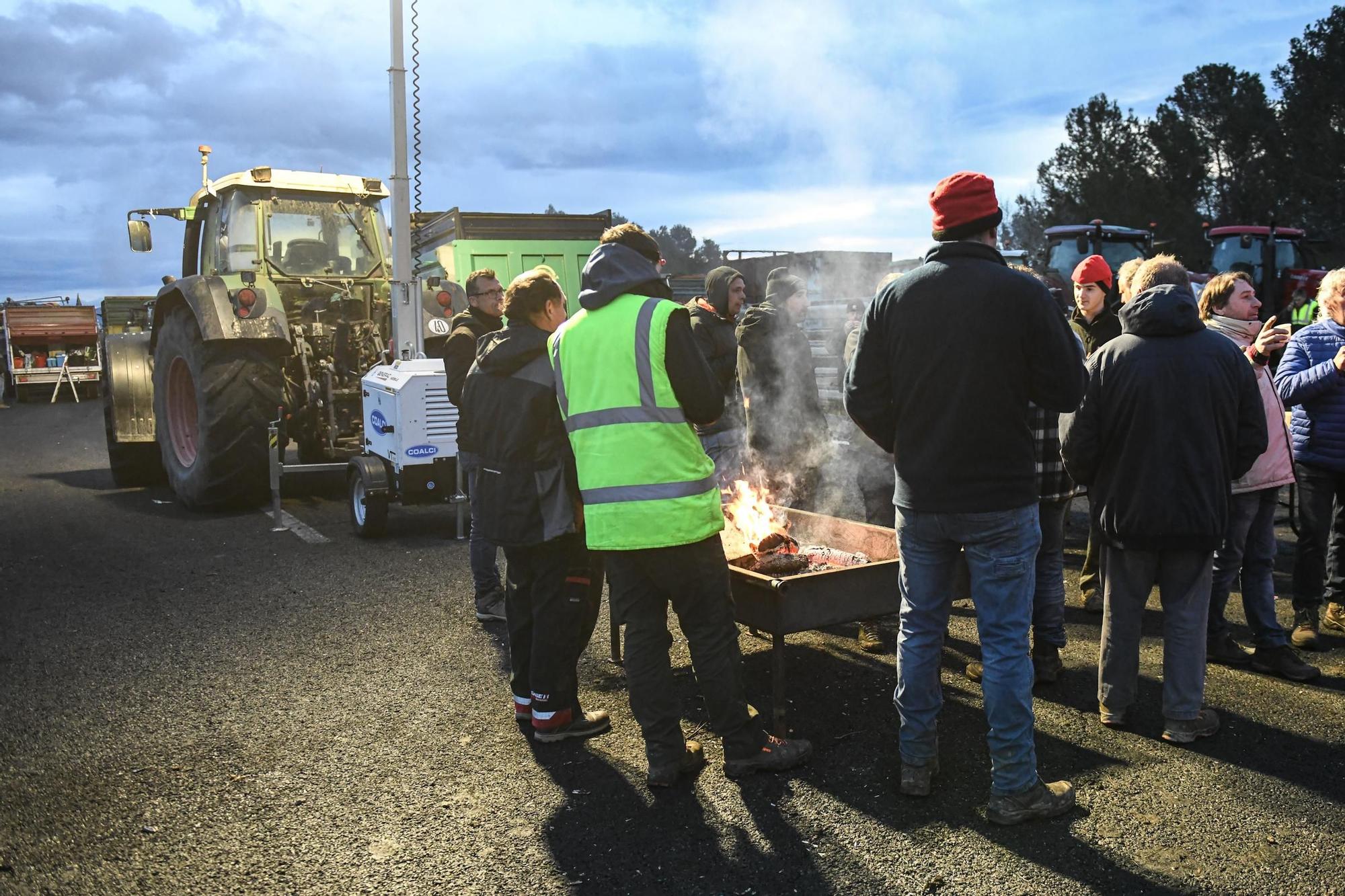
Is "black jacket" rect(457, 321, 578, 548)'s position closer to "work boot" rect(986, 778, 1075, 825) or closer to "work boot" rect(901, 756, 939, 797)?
"work boot" rect(901, 756, 939, 797)

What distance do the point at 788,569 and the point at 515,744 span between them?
1332 mm

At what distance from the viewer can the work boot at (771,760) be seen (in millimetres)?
3668

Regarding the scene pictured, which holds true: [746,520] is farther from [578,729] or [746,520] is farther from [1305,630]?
[1305,630]

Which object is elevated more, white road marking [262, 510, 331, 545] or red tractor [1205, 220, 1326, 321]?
red tractor [1205, 220, 1326, 321]

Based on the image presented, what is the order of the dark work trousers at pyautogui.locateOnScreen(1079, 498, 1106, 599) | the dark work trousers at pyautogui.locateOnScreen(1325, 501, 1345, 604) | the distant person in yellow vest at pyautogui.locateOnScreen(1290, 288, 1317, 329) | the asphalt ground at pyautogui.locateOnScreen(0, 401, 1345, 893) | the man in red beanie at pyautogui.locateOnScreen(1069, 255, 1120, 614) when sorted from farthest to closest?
the distant person in yellow vest at pyautogui.locateOnScreen(1290, 288, 1317, 329), the dark work trousers at pyautogui.locateOnScreen(1079, 498, 1106, 599), the man in red beanie at pyautogui.locateOnScreen(1069, 255, 1120, 614), the dark work trousers at pyautogui.locateOnScreen(1325, 501, 1345, 604), the asphalt ground at pyautogui.locateOnScreen(0, 401, 1345, 893)

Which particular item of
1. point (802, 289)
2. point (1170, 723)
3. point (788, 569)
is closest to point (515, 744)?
point (788, 569)

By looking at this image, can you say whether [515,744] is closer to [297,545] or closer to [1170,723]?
[1170,723]

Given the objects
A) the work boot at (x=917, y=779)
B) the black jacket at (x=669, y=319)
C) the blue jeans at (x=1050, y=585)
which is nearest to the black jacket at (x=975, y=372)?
the black jacket at (x=669, y=319)

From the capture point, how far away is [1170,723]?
153 inches

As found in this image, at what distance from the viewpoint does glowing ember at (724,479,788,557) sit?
5086mm

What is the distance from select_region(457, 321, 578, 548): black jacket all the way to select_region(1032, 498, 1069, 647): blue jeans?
2025 mm

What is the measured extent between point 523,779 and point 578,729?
17.1 inches

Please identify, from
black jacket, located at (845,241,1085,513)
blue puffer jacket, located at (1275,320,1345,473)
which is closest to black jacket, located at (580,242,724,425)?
black jacket, located at (845,241,1085,513)

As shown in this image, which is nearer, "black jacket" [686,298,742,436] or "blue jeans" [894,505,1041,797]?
"blue jeans" [894,505,1041,797]
